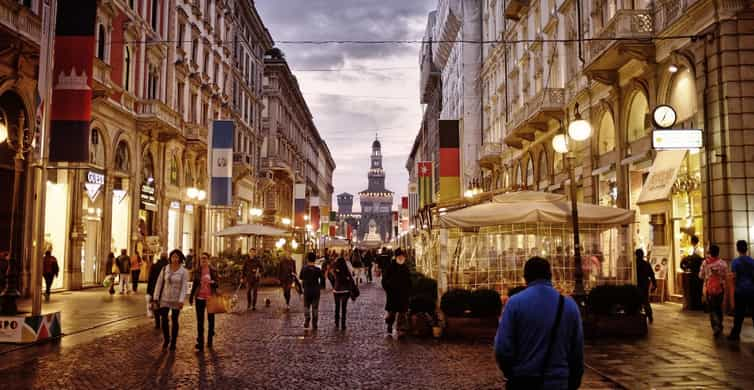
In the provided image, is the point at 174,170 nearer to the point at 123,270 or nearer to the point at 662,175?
the point at 123,270

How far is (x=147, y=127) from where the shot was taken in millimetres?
32188

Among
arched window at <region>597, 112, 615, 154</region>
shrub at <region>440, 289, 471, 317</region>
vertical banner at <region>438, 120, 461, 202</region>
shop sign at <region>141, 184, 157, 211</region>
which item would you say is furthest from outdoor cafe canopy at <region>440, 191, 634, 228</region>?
shop sign at <region>141, 184, 157, 211</region>

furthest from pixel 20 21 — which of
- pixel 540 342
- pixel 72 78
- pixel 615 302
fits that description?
pixel 540 342

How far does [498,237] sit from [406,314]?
3.15 meters

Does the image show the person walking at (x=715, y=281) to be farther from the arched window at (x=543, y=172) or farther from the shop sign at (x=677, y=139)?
the arched window at (x=543, y=172)

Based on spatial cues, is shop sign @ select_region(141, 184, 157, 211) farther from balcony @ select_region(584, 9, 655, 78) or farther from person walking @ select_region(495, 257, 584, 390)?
person walking @ select_region(495, 257, 584, 390)

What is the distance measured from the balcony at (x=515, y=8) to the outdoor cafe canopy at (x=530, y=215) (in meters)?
22.3

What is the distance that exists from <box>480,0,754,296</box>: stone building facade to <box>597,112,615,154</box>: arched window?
0.13ft

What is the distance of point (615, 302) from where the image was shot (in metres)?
14.0

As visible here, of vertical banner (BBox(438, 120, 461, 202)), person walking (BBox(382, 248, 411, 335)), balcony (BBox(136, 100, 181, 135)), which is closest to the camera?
person walking (BBox(382, 248, 411, 335))

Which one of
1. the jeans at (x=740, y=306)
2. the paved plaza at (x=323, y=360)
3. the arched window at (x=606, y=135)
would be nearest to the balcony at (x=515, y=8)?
the arched window at (x=606, y=135)

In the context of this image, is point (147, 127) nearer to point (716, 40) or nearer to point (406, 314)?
point (406, 314)

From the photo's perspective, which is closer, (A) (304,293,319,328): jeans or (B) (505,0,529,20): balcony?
(A) (304,293,319,328): jeans

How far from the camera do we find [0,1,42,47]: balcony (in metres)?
19.4
